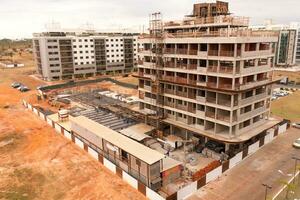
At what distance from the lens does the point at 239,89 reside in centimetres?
3872

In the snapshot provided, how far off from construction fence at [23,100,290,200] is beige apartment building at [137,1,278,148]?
2.55 metres

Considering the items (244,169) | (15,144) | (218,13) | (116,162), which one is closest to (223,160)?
(244,169)

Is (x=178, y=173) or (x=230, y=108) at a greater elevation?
(x=230, y=108)

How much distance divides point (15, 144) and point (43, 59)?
65057mm

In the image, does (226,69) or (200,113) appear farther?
(200,113)

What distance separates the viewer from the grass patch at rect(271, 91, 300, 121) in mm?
61391

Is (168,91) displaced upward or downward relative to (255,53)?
downward

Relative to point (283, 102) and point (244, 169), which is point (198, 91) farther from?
point (283, 102)

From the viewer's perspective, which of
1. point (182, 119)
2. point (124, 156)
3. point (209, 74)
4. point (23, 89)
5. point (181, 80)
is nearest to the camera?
point (124, 156)

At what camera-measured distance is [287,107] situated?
221 feet

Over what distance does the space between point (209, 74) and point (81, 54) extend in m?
81.9

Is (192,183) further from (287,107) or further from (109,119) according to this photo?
(287,107)

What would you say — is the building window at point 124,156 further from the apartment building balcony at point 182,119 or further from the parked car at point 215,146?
the parked car at point 215,146

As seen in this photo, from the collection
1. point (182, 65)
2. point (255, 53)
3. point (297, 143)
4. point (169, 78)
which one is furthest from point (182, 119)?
point (297, 143)
